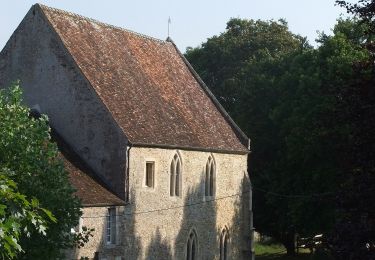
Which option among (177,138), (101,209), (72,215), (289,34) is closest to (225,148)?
(177,138)

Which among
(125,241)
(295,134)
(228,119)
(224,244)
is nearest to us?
(125,241)

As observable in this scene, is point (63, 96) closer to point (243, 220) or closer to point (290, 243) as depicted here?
point (243, 220)

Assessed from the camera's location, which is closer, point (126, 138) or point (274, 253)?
point (126, 138)

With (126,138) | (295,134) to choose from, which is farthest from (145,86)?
(295,134)

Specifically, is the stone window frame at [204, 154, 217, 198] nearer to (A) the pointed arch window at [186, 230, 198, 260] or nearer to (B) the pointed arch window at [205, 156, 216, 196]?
(B) the pointed arch window at [205, 156, 216, 196]

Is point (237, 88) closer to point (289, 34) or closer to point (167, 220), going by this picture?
point (289, 34)

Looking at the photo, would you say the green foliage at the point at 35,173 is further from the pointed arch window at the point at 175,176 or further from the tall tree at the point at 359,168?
the pointed arch window at the point at 175,176

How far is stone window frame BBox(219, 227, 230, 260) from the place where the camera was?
42.0m

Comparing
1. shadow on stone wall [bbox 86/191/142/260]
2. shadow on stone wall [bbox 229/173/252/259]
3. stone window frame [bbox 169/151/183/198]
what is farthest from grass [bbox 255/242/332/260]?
shadow on stone wall [bbox 86/191/142/260]

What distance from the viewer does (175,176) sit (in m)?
37.5

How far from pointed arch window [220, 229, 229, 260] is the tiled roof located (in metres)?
10.3

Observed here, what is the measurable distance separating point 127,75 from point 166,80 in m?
3.95

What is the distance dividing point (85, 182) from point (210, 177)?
987 centimetres

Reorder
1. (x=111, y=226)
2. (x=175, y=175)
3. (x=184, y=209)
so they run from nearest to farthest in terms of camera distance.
Answer: (x=111, y=226) < (x=175, y=175) < (x=184, y=209)
